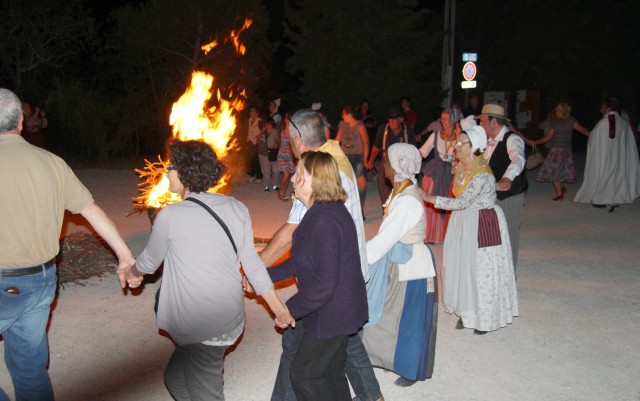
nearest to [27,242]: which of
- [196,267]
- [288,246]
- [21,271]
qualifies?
[21,271]

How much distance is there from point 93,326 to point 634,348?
476cm

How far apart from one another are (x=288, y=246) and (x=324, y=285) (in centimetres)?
85

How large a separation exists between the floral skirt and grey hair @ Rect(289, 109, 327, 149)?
9.81 meters

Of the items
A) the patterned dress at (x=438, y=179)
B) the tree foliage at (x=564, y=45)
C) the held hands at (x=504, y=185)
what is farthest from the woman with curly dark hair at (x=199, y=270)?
the tree foliage at (x=564, y=45)

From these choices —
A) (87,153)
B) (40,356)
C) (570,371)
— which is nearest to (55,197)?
(40,356)

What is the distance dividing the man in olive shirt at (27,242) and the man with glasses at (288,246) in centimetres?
131

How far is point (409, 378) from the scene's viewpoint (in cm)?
466

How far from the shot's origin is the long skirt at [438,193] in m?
9.05

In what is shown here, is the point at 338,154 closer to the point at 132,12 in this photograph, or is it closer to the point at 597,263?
the point at 597,263

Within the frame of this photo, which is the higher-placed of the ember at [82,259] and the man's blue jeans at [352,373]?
the man's blue jeans at [352,373]

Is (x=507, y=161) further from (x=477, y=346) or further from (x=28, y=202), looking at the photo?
(x=28, y=202)

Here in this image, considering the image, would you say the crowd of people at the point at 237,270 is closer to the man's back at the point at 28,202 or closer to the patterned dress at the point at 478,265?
the man's back at the point at 28,202

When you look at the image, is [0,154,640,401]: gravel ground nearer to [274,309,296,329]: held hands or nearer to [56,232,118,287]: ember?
[56,232,118,287]: ember

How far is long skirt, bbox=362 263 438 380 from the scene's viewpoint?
4617 millimetres
